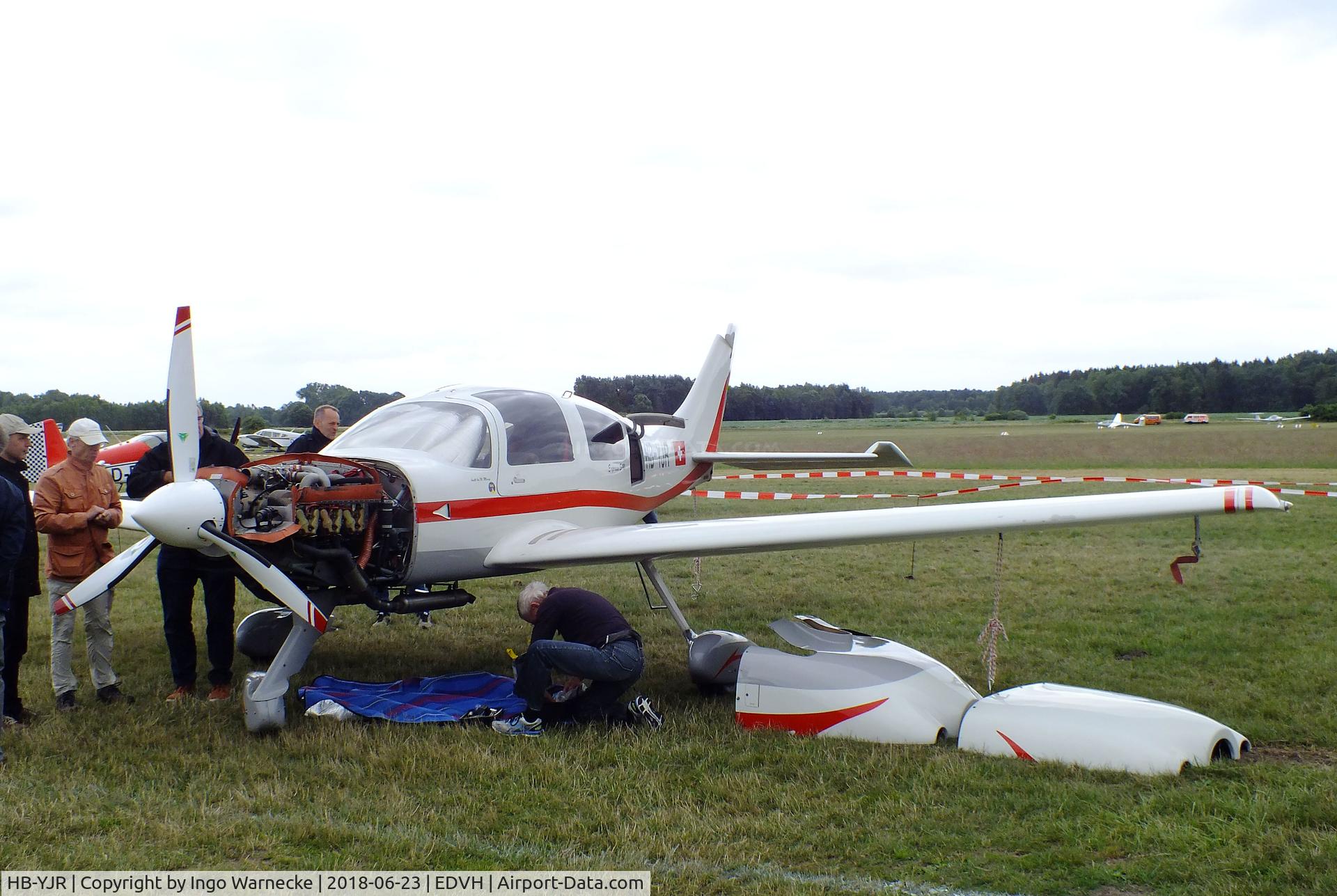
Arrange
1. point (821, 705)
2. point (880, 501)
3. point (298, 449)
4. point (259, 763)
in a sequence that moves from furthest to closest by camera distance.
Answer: point (880, 501) → point (298, 449) → point (821, 705) → point (259, 763)

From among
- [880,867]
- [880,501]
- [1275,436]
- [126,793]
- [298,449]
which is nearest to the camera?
[880,867]

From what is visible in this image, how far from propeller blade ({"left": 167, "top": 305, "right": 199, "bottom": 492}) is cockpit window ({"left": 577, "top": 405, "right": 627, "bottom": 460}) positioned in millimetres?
2746

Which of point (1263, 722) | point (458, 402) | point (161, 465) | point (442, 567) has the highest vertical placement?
point (458, 402)

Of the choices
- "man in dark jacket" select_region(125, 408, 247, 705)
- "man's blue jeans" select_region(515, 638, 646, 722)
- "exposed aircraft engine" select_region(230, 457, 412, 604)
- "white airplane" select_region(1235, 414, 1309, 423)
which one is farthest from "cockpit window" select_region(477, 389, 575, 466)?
"white airplane" select_region(1235, 414, 1309, 423)

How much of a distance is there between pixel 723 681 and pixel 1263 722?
3.11m

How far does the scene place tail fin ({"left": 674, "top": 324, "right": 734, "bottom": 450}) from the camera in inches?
391

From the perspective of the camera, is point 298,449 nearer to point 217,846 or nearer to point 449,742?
point 449,742

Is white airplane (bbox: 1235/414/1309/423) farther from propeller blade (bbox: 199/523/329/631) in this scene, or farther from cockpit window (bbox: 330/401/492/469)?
propeller blade (bbox: 199/523/329/631)

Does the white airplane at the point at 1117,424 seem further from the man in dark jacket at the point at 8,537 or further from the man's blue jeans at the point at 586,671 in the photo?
the man in dark jacket at the point at 8,537

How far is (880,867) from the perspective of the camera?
3.61 meters

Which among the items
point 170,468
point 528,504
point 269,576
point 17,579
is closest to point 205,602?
point 17,579

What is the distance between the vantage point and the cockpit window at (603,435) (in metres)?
7.31

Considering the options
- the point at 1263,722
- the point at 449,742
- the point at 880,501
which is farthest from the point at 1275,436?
the point at 449,742

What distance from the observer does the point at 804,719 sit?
524cm
